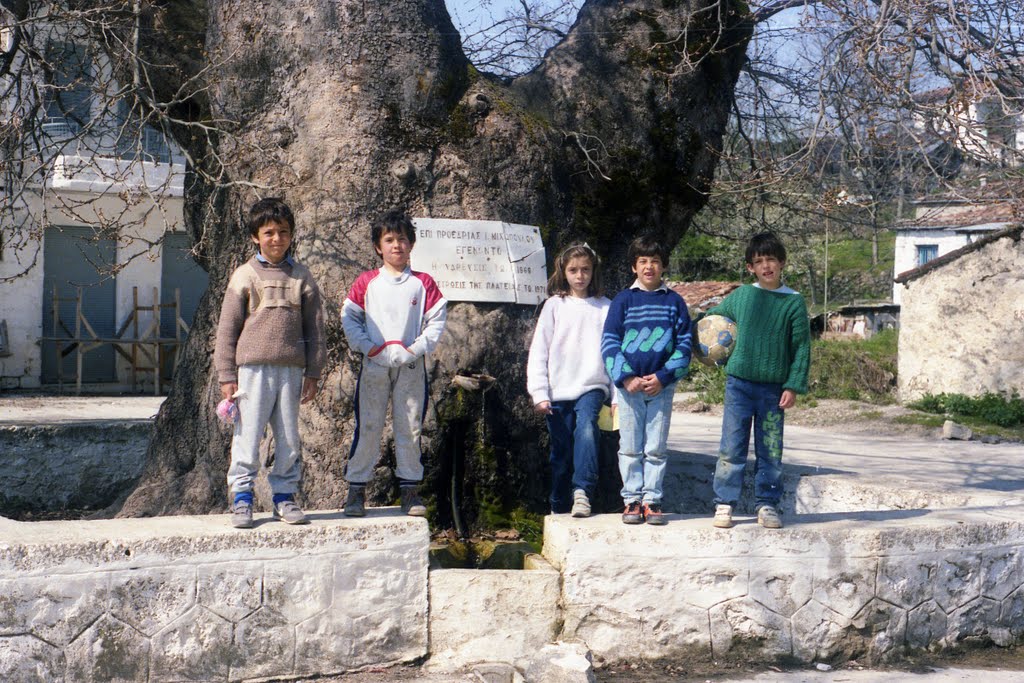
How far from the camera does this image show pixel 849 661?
4766 millimetres

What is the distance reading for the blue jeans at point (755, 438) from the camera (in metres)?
4.83

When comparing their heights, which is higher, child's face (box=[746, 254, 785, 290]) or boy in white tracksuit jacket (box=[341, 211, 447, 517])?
child's face (box=[746, 254, 785, 290])

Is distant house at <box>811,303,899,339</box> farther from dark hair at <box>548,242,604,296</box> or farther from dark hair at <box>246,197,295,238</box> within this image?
dark hair at <box>246,197,295,238</box>

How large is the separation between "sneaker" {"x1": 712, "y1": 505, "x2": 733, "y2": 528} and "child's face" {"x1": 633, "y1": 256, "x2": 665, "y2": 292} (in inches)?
Result: 41.8

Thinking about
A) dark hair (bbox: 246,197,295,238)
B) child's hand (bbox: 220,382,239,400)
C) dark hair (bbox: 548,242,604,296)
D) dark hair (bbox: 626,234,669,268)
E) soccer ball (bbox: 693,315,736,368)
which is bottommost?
child's hand (bbox: 220,382,239,400)

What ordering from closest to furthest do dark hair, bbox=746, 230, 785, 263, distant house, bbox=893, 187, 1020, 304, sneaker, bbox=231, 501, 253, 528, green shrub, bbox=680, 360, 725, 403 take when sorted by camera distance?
sneaker, bbox=231, 501, 253, 528
dark hair, bbox=746, 230, 785, 263
distant house, bbox=893, 187, 1020, 304
green shrub, bbox=680, 360, 725, 403

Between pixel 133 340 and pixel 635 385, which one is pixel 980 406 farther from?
pixel 133 340

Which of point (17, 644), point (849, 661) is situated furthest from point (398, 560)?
point (849, 661)

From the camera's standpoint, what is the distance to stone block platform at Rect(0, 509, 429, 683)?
385 cm

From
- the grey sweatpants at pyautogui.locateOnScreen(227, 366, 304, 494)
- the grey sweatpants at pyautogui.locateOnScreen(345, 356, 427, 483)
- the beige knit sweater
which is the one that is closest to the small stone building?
the grey sweatpants at pyautogui.locateOnScreen(345, 356, 427, 483)

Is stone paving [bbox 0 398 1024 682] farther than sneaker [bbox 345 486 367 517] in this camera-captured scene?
No

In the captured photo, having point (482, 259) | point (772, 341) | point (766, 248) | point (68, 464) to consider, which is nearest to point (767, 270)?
point (766, 248)

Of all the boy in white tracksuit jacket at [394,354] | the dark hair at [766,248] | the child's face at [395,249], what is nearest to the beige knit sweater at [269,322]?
the boy in white tracksuit jacket at [394,354]

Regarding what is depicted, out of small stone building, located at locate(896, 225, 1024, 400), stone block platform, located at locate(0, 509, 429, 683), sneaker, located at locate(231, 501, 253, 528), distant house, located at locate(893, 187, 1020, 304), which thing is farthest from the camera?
small stone building, located at locate(896, 225, 1024, 400)
